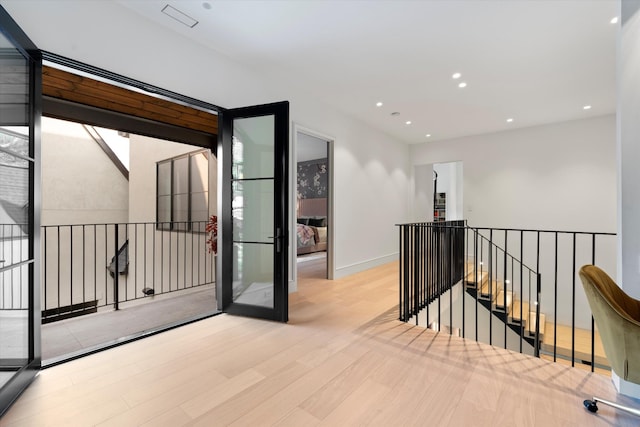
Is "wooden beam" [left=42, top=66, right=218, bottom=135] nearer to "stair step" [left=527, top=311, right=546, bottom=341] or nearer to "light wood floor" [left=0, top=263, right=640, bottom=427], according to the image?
"light wood floor" [left=0, top=263, right=640, bottom=427]

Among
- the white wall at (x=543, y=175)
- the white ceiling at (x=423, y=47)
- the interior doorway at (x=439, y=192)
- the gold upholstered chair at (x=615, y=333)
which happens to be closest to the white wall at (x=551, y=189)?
the white wall at (x=543, y=175)

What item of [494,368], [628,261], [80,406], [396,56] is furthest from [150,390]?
[396,56]

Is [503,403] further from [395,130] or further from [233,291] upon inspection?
[395,130]

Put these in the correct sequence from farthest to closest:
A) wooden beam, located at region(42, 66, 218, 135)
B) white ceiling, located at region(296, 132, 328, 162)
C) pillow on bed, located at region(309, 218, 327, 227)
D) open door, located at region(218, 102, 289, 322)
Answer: pillow on bed, located at region(309, 218, 327, 227) < white ceiling, located at region(296, 132, 328, 162) < open door, located at region(218, 102, 289, 322) < wooden beam, located at region(42, 66, 218, 135)

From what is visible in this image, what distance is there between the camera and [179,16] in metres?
2.46

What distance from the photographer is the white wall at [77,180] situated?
19.0 ft

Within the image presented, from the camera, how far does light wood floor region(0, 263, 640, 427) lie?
1563 mm

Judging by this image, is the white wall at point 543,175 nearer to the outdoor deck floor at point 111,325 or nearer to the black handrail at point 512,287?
the black handrail at point 512,287

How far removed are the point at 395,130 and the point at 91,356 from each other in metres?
5.98

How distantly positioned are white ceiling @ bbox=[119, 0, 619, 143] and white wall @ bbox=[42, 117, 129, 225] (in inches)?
207

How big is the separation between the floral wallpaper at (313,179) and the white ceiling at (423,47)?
404 cm

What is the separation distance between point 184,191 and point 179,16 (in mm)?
3733

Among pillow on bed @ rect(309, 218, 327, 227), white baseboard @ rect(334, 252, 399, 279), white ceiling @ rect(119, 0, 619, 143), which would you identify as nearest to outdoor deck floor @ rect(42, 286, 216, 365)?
white baseboard @ rect(334, 252, 399, 279)

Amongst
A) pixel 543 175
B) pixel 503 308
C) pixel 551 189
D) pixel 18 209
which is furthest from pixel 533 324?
pixel 18 209
